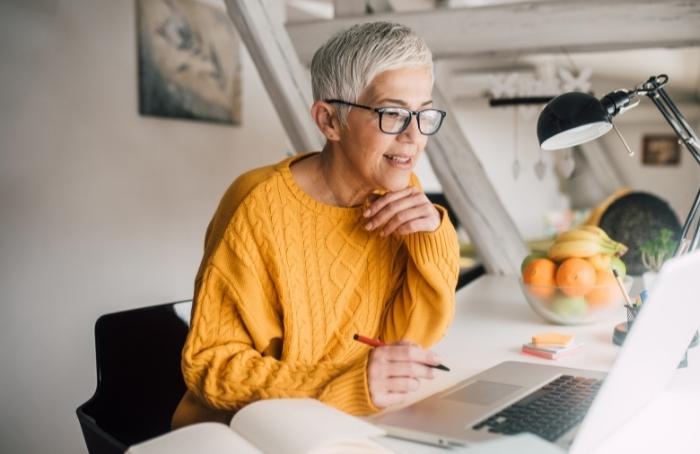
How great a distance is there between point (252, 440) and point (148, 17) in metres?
2.04

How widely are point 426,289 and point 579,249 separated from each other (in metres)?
0.54

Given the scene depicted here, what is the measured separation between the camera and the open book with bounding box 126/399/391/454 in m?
0.72

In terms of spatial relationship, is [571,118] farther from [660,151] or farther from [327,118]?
[660,151]

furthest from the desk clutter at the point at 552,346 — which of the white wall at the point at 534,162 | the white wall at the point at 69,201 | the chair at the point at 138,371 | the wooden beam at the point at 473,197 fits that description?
the white wall at the point at 534,162

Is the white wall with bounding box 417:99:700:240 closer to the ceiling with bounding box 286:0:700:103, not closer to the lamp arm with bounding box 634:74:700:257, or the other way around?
the ceiling with bounding box 286:0:700:103

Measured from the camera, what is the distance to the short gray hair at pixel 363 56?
1.10m

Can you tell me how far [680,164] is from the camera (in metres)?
8.43

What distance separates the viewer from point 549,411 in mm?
895

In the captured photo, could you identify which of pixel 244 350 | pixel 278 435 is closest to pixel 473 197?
pixel 244 350

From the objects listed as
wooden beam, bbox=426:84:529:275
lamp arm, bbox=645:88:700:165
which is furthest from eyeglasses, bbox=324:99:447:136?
wooden beam, bbox=426:84:529:275

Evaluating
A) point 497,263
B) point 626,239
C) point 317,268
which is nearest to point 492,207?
point 497,263

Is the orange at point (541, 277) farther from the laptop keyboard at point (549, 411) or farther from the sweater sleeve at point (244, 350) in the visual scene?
the sweater sleeve at point (244, 350)

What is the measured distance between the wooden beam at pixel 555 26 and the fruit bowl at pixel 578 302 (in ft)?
2.57

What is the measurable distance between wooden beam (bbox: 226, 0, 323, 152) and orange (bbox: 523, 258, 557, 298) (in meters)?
0.84
